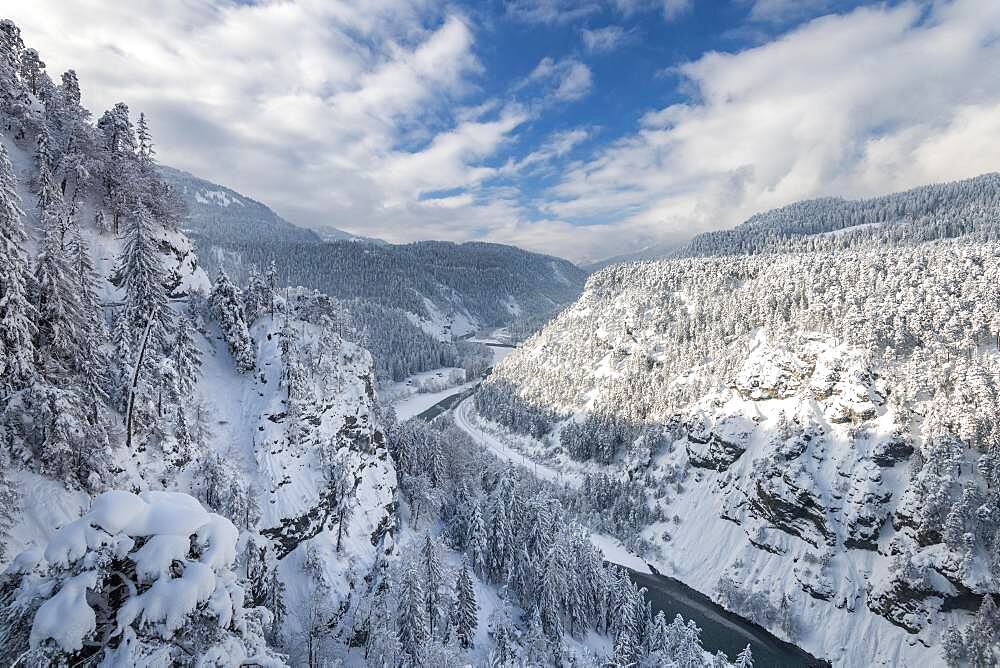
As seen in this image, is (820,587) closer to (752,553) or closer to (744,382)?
(752,553)

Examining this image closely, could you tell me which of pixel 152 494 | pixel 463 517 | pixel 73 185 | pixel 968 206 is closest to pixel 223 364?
pixel 73 185

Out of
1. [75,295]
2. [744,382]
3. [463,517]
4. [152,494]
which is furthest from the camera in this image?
[744,382]

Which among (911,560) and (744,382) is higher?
(744,382)

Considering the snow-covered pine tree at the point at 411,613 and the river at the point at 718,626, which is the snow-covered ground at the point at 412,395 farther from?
the snow-covered pine tree at the point at 411,613

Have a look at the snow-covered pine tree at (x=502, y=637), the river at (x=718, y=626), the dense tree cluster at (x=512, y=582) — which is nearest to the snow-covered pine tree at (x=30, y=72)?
the dense tree cluster at (x=512, y=582)

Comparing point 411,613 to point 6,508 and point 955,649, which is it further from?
point 955,649

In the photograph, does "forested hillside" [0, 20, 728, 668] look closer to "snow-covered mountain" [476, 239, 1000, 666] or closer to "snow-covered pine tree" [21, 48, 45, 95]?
"snow-covered pine tree" [21, 48, 45, 95]

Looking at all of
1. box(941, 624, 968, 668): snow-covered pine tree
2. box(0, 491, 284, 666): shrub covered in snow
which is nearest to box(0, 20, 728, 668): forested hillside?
box(0, 491, 284, 666): shrub covered in snow
